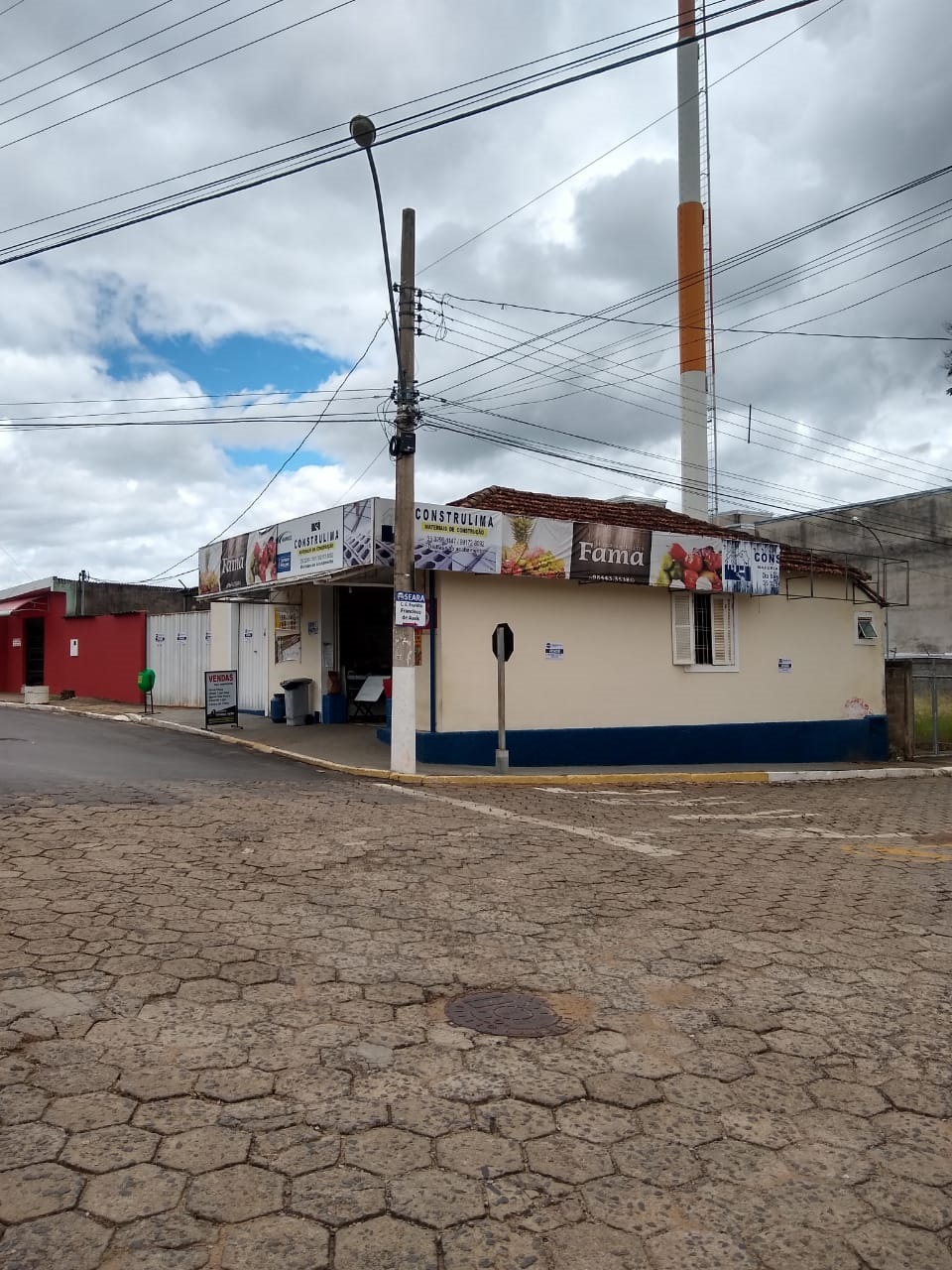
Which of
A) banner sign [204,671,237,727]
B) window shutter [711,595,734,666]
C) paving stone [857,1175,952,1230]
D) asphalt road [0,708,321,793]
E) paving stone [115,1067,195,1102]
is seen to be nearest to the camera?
paving stone [857,1175,952,1230]

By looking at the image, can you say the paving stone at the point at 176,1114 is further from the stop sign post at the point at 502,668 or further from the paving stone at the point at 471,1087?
the stop sign post at the point at 502,668

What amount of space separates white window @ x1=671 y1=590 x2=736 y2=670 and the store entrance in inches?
234

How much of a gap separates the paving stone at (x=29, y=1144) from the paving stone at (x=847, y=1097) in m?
2.75

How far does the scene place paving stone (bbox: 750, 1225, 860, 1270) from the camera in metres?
2.59

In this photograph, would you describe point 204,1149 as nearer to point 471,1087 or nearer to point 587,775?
point 471,1087

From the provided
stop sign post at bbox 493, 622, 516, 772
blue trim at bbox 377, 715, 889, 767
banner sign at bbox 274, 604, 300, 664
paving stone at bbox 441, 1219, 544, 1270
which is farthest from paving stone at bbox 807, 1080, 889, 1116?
banner sign at bbox 274, 604, 300, 664

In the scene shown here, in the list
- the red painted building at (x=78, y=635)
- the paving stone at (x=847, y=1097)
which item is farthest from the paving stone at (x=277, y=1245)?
the red painted building at (x=78, y=635)

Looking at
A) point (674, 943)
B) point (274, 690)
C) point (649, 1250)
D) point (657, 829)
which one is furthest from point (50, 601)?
point (649, 1250)

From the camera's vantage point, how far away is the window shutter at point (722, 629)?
18755 mm

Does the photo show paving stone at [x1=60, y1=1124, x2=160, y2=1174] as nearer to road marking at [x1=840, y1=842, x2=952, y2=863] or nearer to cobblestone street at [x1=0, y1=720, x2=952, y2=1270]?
cobblestone street at [x1=0, y1=720, x2=952, y2=1270]

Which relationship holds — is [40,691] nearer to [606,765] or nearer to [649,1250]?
[606,765]

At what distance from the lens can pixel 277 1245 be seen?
2594mm

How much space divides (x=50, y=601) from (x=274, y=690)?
14345 mm

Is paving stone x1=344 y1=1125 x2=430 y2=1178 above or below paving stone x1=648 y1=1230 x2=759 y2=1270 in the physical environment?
above
